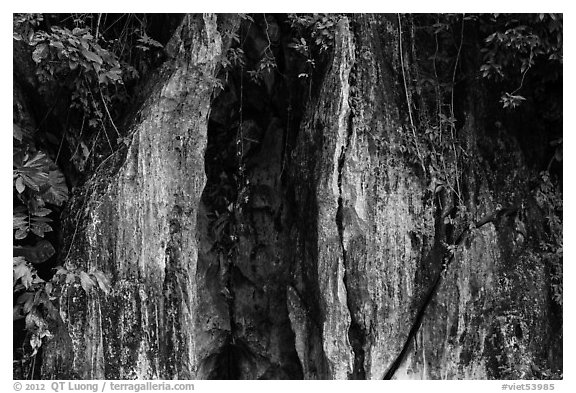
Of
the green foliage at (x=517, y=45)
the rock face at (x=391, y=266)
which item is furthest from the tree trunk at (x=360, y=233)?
the green foliage at (x=517, y=45)

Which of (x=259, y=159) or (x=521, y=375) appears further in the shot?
(x=259, y=159)

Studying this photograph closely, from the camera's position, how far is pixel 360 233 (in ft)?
16.0

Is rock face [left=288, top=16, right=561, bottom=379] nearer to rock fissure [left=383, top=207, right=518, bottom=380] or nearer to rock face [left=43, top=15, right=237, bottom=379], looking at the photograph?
rock fissure [left=383, top=207, right=518, bottom=380]

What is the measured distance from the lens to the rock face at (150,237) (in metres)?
4.61

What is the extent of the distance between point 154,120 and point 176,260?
131cm

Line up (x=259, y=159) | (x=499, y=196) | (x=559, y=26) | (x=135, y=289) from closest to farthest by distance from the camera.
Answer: (x=559, y=26) → (x=135, y=289) → (x=499, y=196) → (x=259, y=159)

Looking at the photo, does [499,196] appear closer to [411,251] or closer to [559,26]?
[411,251]

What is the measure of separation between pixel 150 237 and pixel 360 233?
193cm

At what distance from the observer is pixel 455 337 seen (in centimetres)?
491

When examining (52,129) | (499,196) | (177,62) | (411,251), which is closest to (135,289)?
(52,129)

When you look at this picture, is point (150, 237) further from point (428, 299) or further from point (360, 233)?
point (428, 299)

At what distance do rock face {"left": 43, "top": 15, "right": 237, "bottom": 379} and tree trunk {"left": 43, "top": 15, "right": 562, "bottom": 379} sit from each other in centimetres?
1

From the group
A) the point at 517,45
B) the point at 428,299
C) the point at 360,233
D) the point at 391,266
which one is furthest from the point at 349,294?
the point at 517,45

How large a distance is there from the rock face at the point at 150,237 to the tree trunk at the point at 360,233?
0.01 meters
